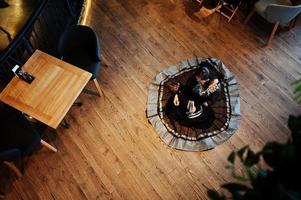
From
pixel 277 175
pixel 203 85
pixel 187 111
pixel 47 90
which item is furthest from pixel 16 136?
pixel 277 175

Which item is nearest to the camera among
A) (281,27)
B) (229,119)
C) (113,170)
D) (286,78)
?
(113,170)

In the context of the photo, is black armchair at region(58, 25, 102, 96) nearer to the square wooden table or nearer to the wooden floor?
the square wooden table

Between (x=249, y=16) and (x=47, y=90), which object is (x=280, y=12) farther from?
(x=47, y=90)

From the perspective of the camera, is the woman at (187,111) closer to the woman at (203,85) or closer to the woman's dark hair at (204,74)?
the woman at (203,85)

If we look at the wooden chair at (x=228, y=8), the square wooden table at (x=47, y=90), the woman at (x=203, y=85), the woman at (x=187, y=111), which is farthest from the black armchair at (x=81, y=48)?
the wooden chair at (x=228, y=8)

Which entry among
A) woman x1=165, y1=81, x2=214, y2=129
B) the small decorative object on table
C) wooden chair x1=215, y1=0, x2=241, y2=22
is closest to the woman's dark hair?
woman x1=165, y1=81, x2=214, y2=129

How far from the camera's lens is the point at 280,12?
404 centimetres

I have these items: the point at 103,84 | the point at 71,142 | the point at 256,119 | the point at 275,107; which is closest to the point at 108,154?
the point at 71,142

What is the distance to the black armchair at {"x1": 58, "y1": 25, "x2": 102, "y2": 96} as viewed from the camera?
3.79 meters

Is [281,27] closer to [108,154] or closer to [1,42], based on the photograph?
[108,154]

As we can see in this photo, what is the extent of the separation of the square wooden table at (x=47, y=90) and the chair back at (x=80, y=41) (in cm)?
33

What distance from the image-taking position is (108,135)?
3949 millimetres

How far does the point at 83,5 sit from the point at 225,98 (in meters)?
2.65

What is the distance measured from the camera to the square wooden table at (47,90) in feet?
10.9
